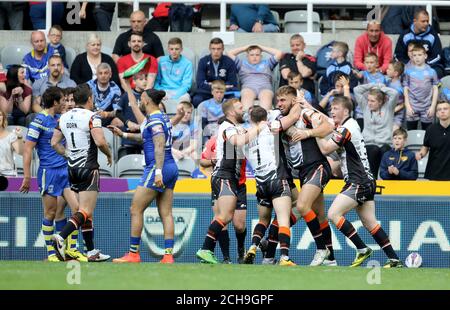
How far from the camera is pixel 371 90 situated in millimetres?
18688

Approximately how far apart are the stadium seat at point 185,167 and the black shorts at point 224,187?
3.14 m

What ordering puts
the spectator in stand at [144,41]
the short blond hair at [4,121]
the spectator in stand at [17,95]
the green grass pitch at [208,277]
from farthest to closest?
the spectator in stand at [144,41]
the spectator in stand at [17,95]
the short blond hair at [4,121]
the green grass pitch at [208,277]

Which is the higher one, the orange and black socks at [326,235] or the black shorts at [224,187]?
the black shorts at [224,187]

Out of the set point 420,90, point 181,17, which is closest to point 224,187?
point 420,90

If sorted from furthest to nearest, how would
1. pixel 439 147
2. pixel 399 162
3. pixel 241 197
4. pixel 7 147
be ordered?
pixel 439 147, pixel 399 162, pixel 7 147, pixel 241 197

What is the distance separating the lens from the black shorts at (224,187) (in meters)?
15.0

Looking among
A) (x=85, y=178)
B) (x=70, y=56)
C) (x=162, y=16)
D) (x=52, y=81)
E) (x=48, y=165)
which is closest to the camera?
(x=85, y=178)

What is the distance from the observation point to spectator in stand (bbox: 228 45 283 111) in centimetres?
1948

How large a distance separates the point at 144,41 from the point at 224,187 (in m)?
5.83

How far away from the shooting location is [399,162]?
59.5 ft

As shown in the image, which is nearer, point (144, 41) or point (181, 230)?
point (181, 230)

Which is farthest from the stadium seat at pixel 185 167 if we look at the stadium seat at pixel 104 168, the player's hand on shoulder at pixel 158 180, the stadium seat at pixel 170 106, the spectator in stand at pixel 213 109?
the player's hand on shoulder at pixel 158 180

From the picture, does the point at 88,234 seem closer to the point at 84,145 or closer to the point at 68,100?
the point at 84,145

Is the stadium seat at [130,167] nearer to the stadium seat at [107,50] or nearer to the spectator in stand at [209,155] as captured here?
the spectator in stand at [209,155]
